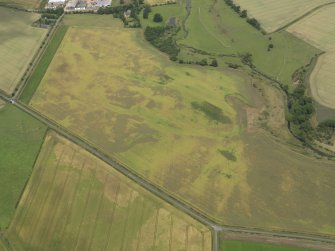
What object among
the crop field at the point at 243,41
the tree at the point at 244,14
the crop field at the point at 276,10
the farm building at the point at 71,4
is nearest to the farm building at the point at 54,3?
the farm building at the point at 71,4

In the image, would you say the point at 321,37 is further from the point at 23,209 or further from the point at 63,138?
the point at 23,209

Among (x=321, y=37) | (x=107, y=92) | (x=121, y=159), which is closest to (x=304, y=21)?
(x=321, y=37)

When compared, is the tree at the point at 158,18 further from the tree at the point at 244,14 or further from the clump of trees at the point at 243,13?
the tree at the point at 244,14

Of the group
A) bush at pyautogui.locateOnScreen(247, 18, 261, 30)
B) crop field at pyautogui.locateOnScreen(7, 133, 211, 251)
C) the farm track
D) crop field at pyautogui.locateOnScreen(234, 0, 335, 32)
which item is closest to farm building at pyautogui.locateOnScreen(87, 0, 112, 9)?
crop field at pyautogui.locateOnScreen(234, 0, 335, 32)

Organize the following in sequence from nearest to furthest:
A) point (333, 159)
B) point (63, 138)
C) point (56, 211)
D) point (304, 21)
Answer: point (56, 211), point (333, 159), point (63, 138), point (304, 21)

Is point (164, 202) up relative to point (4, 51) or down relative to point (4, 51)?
down

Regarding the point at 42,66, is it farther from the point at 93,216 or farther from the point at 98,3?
the point at 93,216
